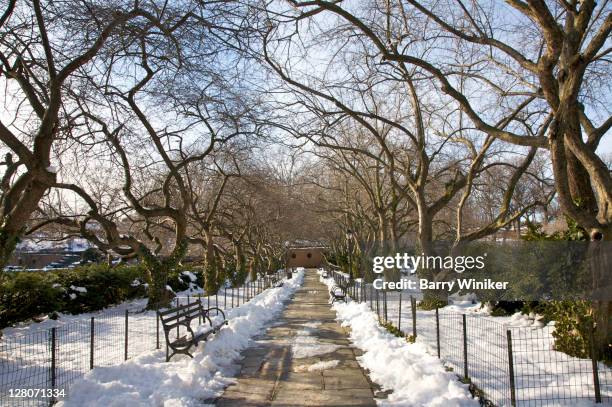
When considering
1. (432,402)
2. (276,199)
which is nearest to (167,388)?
(432,402)

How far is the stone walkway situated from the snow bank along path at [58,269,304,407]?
332 mm

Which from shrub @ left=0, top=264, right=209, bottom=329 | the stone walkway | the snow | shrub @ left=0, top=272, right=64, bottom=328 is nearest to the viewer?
the stone walkway

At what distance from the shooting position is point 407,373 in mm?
7551

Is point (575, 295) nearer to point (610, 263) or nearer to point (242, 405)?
point (610, 263)

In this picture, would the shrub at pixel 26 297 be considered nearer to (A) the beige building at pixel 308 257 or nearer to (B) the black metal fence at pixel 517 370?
(B) the black metal fence at pixel 517 370

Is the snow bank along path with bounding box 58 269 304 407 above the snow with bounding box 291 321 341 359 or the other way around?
above

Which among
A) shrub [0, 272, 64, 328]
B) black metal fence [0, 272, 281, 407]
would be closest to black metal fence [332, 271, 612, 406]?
black metal fence [0, 272, 281, 407]

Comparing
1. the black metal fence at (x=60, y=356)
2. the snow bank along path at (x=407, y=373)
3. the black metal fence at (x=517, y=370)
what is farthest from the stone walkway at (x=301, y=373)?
the black metal fence at (x=60, y=356)

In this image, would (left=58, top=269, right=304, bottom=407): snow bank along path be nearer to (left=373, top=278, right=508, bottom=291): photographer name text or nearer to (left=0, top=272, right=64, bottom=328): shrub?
(left=0, top=272, right=64, bottom=328): shrub

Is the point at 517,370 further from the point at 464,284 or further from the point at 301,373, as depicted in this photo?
the point at 464,284

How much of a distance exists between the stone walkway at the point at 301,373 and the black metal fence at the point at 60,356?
6.82 feet

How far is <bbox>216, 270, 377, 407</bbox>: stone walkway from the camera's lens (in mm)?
6879

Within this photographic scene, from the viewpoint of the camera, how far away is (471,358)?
856 centimetres

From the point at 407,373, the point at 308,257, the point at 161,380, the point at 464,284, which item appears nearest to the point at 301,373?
the point at 407,373
